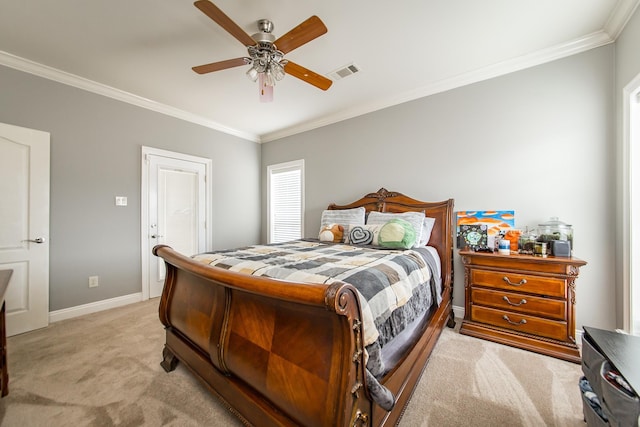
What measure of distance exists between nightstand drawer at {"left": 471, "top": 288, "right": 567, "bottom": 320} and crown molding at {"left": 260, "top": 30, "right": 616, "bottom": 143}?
223 cm

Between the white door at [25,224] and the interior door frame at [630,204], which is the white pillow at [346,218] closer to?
the interior door frame at [630,204]

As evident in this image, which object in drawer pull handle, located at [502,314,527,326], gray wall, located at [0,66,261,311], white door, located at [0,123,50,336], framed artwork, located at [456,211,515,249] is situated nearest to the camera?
drawer pull handle, located at [502,314,527,326]

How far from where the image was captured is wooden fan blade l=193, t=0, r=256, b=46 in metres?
1.39

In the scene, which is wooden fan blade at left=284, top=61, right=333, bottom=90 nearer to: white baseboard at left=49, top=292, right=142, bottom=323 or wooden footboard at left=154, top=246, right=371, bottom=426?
wooden footboard at left=154, top=246, right=371, bottom=426

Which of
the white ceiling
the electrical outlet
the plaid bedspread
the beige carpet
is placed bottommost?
the beige carpet

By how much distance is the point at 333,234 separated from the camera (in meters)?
3.01

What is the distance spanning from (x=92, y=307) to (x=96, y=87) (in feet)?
8.66

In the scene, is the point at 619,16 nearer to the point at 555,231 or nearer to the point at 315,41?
the point at 555,231

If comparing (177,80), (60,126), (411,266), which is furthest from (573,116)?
(60,126)

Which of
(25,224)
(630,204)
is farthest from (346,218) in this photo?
(25,224)

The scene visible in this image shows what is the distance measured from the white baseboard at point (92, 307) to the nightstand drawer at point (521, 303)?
4085 millimetres

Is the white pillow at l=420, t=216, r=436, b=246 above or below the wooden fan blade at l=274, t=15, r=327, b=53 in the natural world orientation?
below

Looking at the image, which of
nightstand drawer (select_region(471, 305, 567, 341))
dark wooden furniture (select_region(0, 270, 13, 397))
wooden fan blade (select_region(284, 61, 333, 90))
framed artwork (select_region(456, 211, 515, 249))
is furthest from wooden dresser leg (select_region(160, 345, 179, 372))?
framed artwork (select_region(456, 211, 515, 249))

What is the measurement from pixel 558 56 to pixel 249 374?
11.8ft
